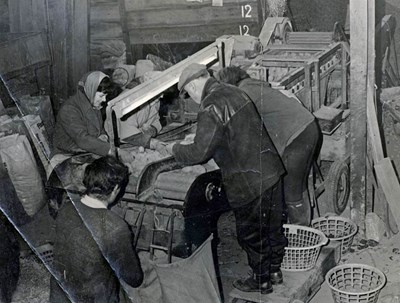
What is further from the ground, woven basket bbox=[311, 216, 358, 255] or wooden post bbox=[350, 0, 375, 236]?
wooden post bbox=[350, 0, 375, 236]

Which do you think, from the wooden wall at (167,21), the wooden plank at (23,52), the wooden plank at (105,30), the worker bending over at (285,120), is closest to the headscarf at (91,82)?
the worker bending over at (285,120)

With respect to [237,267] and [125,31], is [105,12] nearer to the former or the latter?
[125,31]

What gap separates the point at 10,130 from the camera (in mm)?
6562

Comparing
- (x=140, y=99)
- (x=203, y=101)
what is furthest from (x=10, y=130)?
(x=203, y=101)

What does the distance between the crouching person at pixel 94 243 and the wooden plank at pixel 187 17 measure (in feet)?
20.8

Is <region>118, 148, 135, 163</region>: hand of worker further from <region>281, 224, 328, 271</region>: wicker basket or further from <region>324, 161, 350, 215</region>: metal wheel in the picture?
<region>324, 161, 350, 215</region>: metal wheel

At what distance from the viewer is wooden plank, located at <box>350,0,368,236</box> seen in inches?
219

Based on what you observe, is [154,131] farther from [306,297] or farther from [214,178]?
[306,297]

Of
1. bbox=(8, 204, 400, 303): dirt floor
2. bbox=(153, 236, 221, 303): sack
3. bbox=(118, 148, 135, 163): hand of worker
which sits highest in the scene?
bbox=(118, 148, 135, 163): hand of worker

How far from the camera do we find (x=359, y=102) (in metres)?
5.79

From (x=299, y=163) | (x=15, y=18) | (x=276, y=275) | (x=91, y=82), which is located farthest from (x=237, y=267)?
(x=15, y=18)

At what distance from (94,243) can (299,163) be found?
2.43 meters

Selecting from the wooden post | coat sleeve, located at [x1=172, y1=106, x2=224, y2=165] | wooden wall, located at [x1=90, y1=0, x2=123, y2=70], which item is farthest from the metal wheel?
wooden wall, located at [x1=90, y1=0, x2=123, y2=70]

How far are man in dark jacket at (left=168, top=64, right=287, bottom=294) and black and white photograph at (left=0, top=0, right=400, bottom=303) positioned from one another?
1cm
